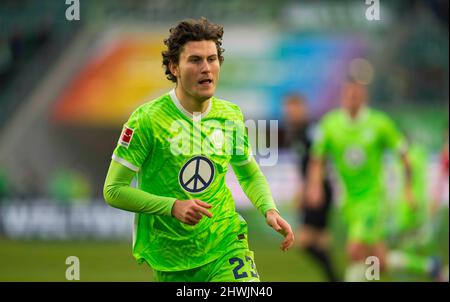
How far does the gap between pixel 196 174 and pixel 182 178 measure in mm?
93

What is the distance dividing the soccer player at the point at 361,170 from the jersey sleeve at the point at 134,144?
6.70m

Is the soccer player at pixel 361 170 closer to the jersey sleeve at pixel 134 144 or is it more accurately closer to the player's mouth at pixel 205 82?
the player's mouth at pixel 205 82

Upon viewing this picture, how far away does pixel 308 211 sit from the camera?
15016 millimetres

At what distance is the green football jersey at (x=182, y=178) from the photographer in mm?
6324

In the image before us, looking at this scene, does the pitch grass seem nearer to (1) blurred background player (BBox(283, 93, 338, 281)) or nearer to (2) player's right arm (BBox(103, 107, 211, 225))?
(1) blurred background player (BBox(283, 93, 338, 281))

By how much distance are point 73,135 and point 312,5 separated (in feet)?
15.4

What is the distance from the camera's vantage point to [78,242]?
55.1ft

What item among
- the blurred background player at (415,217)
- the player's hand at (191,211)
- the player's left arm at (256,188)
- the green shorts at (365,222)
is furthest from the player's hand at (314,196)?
the player's hand at (191,211)

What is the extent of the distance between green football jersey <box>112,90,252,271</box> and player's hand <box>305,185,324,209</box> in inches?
261

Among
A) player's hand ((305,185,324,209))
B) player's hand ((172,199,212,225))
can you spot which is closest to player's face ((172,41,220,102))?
player's hand ((172,199,212,225))

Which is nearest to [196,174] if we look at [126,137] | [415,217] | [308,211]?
[126,137]

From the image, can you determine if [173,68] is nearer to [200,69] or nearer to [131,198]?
[200,69]
